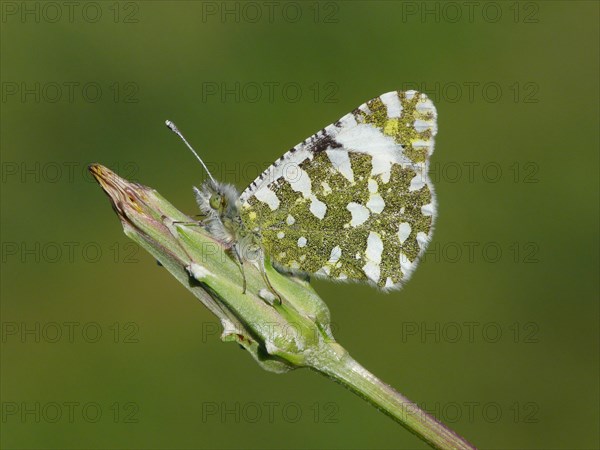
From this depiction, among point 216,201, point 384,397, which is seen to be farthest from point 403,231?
point 384,397

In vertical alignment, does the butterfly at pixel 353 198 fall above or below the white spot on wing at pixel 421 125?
below

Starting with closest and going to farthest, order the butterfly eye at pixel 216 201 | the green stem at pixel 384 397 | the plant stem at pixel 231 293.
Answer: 1. the green stem at pixel 384 397
2. the plant stem at pixel 231 293
3. the butterfly eye at pixel 216 201

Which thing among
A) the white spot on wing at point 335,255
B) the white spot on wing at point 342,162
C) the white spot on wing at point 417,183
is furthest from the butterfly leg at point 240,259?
the white spot on wing at point 417,183

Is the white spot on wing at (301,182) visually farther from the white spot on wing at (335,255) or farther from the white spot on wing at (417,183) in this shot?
the white spot on wing at (417,183)

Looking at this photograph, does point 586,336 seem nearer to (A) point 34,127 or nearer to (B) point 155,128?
(B) point 155,128

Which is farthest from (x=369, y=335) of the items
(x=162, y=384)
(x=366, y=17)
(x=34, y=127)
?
(x=34, y=127)

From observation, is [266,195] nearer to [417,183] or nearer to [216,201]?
[216,201]
